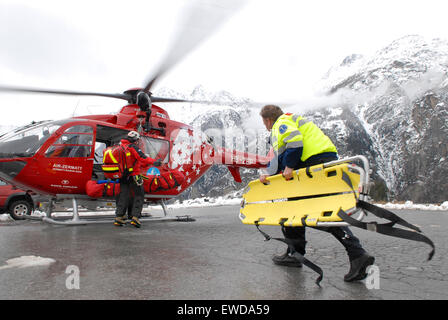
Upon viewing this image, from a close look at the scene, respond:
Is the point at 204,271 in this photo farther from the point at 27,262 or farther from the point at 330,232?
the point at 27,262

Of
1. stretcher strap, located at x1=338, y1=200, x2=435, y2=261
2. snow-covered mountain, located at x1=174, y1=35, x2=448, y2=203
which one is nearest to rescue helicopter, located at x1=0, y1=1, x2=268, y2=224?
stretcher strap, located at x1=338, y1=200, x2=435, y2=261

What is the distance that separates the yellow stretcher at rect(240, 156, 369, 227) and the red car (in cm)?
919

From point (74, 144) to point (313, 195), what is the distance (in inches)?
210

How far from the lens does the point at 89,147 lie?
6.59 metres

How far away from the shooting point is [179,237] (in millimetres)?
4859

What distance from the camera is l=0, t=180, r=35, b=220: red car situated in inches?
389

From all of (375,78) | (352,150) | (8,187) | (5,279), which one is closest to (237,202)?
(8,187)

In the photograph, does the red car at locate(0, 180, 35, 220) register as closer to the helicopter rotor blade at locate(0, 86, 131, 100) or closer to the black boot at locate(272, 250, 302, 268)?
the helicopter rotor blade at locate(0, 86, 131, 100)

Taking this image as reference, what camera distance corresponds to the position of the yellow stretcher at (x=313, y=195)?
2.37 metres

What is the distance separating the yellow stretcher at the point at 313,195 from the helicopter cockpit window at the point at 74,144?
435 centimetres

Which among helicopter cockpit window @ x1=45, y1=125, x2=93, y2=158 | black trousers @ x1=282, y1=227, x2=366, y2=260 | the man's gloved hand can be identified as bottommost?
black trousers @ x1=282, y1=227, x2=366, y2=260

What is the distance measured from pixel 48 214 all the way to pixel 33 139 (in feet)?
5.85
